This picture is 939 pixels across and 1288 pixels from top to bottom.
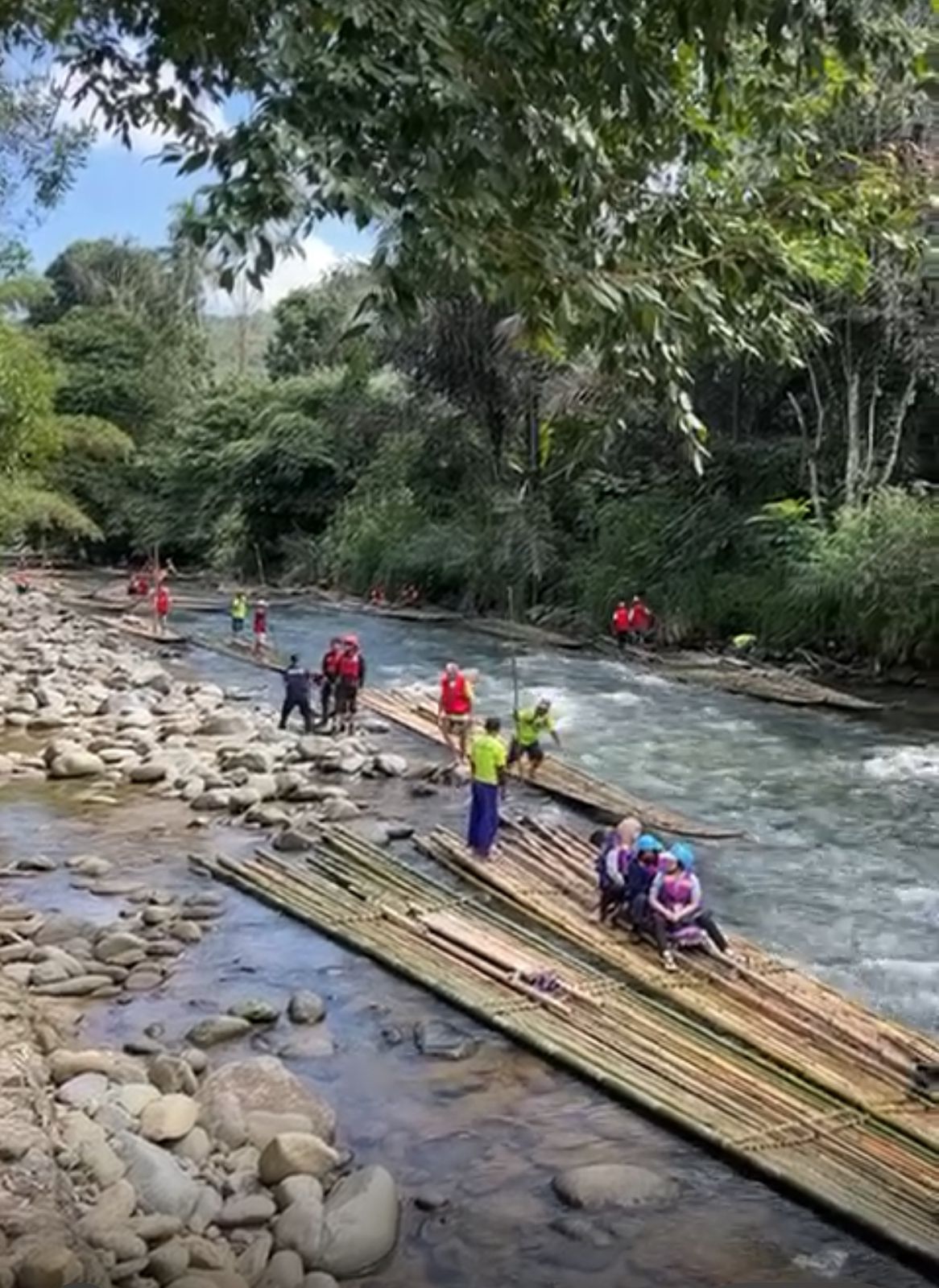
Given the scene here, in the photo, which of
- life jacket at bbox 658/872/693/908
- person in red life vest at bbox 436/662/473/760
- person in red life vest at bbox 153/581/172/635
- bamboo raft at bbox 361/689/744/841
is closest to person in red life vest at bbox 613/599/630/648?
person in red life vest at bbox 153/581/172/635

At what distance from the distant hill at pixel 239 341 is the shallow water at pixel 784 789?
91.1 feet

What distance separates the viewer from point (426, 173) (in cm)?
320

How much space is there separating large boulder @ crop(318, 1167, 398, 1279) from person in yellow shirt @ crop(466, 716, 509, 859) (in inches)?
205

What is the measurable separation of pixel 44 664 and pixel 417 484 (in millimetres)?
15997

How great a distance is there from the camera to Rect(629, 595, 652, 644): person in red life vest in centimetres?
2531

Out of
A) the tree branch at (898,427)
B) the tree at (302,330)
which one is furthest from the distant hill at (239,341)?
the tree branch at (898,427)

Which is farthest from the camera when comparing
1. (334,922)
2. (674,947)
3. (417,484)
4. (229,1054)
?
(417,484)

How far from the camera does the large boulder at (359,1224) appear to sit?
5.40m

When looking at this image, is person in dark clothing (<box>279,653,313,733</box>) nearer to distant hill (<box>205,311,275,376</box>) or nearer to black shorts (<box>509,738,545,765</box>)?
black shorts (<box>509,738,545,765</box>)

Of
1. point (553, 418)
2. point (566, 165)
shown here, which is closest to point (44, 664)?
point (553, 418)

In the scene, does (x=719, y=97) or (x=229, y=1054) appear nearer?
(x=719, y=97)

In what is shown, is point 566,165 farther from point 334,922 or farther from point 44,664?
point 44,664

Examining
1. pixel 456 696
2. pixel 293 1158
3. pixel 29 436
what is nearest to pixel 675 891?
pixel 293 1158

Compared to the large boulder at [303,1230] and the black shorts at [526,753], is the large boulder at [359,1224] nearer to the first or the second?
the large boulder at [303,1230]
